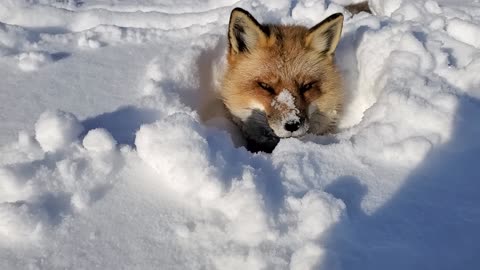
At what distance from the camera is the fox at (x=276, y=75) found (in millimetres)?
4117

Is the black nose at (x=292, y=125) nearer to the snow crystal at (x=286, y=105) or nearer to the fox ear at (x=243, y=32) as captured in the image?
the snow crystal at (x=286, y=105)

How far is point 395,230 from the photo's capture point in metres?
2.63

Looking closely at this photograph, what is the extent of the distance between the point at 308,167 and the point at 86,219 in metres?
1.36

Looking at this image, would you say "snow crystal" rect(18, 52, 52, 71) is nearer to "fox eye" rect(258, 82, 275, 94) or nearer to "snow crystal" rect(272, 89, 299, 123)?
"fox eye" rect(258, 82, 275, 94)

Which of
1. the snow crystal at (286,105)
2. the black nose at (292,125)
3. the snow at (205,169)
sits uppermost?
the snow at (205,169)

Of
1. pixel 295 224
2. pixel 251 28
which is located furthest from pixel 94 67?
pixel 295 224

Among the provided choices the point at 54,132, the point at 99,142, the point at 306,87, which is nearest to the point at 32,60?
the point at 54,132

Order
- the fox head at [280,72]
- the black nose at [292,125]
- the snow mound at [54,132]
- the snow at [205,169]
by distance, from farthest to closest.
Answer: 1. the fox head at [280,72]
2. the black nose at [292,125]
3. the snow mound at [54,132]
4. the snow at [205,169]

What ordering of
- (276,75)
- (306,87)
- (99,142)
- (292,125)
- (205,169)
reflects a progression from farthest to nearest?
1. (306,87)
2. (276,75)
3. (292,125)
4. (99,142)
5. (205,169)

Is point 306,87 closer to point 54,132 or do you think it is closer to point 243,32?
point 243,32

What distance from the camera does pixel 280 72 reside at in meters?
4.17

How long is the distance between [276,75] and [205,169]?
63.4 inches

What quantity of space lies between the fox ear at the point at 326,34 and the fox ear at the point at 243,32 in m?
0.43

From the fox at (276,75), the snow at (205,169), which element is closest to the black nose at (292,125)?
the fox at (276,75)
